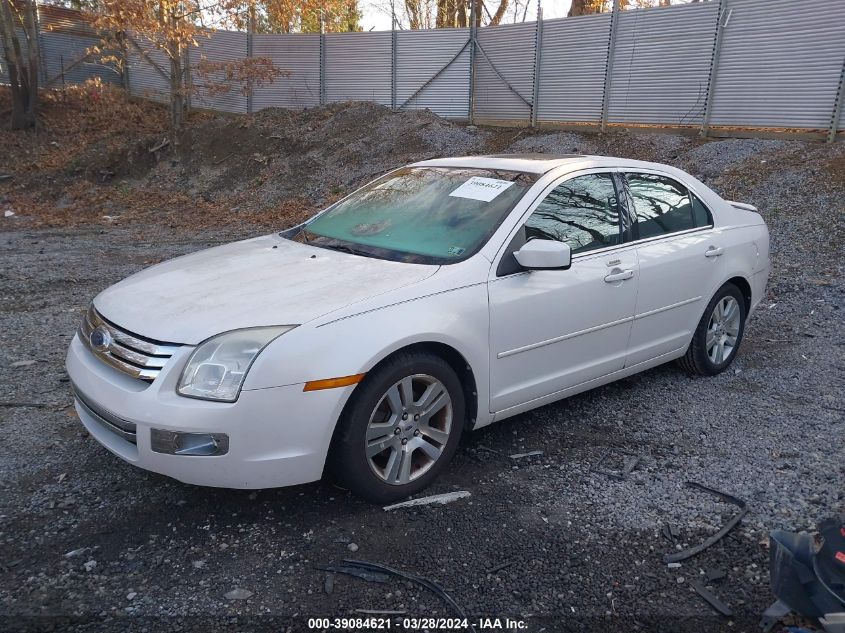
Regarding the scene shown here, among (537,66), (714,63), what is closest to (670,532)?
(714,63)

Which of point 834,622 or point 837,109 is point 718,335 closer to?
point 834,622

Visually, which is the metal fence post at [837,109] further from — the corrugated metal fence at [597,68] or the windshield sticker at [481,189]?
the windshield sticker at [481,189]

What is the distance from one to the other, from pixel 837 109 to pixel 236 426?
39.3 feet

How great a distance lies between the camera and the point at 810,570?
2361 mm

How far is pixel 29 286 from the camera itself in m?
7.75

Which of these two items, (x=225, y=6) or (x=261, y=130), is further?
(x=261, y=130)

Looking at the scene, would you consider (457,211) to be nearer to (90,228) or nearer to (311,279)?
(311,279)

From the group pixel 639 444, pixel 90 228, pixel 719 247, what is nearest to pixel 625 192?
pixel 719 247

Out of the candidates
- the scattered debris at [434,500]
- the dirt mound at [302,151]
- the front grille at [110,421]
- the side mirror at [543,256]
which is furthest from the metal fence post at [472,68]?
the front grille at [110,421]

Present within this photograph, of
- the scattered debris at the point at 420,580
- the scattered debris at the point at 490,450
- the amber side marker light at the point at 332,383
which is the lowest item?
the scattered debris at the point at 490,450

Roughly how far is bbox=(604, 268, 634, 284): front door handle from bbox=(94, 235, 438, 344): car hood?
1254mm

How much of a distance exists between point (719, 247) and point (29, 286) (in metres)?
7.07

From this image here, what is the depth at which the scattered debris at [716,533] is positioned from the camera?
122 inches

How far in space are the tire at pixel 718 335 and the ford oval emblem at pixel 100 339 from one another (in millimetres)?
3946
